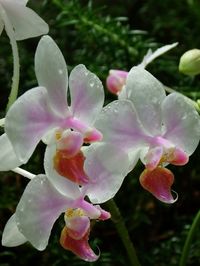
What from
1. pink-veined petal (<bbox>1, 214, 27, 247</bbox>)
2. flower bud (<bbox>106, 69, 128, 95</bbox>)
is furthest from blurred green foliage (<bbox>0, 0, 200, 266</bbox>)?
pink-veined petal (<bbox>1, 214, 27, 247</bbox>)

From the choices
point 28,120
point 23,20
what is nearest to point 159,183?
point 28,120

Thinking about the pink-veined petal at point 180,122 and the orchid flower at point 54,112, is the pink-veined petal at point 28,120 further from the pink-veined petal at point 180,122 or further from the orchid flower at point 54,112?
the pink-veined petal at point 180,122

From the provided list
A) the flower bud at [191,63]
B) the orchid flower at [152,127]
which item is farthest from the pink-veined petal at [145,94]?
the flower bud at [191,63]

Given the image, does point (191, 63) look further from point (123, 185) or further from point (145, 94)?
point (123, 185)

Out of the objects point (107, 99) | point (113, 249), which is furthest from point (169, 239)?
point (107, 99)

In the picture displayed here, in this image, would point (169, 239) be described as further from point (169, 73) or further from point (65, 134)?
point (65, 134)

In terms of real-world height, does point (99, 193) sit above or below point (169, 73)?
above

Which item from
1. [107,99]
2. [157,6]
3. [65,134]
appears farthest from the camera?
[157,6]
